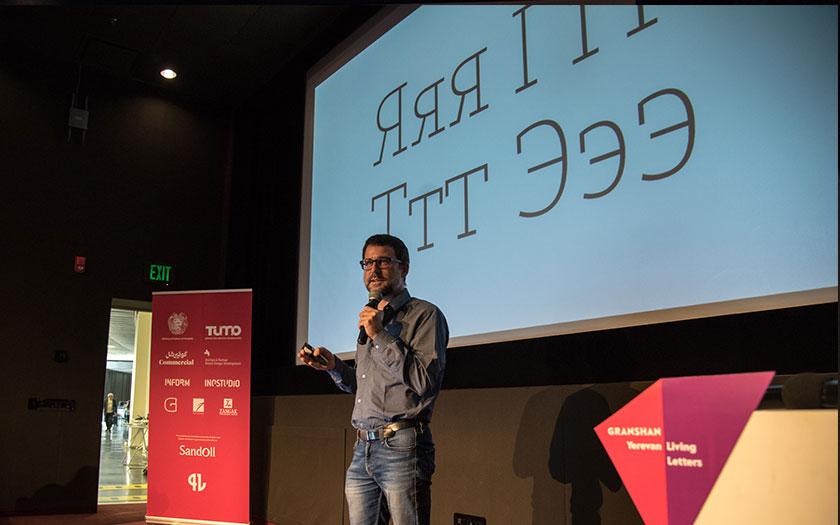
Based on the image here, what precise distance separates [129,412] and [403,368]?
13582 mm

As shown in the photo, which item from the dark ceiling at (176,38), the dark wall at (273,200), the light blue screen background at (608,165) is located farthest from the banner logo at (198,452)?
the dark ceiling at (176,38)

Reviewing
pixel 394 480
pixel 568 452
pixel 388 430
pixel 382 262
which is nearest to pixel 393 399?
pixel 388 430

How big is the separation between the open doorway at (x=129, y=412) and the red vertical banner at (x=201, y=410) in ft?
5.01

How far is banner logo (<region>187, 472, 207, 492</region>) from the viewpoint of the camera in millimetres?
4324

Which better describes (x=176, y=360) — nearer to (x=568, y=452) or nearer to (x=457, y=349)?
(x=457, y=349)

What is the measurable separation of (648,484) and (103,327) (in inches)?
217

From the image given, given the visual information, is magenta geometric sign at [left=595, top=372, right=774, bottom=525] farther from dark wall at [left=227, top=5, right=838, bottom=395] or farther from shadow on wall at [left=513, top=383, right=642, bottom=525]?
shadow on wall at [left=513, top=383, right=642, bottom=525]

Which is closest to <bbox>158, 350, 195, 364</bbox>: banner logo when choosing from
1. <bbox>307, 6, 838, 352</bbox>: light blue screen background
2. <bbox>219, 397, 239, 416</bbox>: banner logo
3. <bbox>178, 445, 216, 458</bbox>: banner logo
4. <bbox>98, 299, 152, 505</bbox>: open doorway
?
<bbox>219, 397, 239, 416</bbox>: banner logo

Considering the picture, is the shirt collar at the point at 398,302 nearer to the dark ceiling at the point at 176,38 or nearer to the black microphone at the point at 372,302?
the black microphone at the point at 372,302

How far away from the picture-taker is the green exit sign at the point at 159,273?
5883 millimetres

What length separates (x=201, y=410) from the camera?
4402 millimetres

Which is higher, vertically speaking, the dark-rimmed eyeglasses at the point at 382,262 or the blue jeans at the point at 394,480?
the dark-rimmed eyeglasses at the point at 382,262

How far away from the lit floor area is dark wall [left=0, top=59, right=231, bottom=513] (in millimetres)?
508

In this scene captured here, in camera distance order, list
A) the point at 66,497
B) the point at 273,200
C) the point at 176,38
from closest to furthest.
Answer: the point at 66,497 → the point at 176,38 → the point at 273,200
